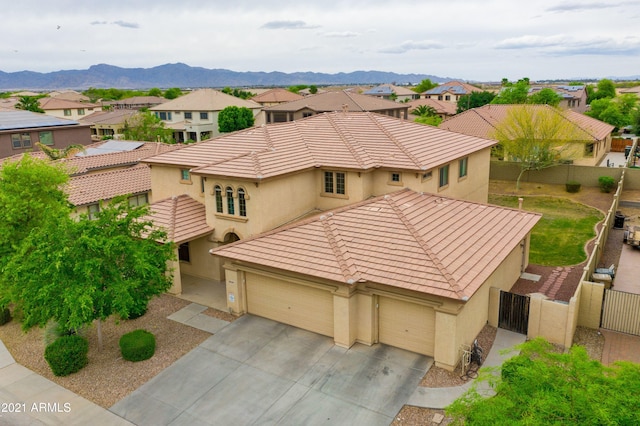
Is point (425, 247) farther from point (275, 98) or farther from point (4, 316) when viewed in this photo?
point (275, 98)

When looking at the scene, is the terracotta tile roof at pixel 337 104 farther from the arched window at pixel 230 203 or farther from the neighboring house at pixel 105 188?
the arched window at pixel 230 203

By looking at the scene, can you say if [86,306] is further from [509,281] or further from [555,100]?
[555,100]

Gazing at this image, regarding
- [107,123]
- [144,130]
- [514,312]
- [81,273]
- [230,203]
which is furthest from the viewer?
[107,123]

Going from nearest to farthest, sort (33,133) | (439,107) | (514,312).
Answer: (514,312) → (33,133) → (439,107)

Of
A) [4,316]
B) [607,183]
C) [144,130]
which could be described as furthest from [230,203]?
[144,130]

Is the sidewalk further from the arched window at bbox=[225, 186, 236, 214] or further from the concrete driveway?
the arched window at bbox=[225, 186, 236, 214]

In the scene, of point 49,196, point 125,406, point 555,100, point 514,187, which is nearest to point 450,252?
point 125,406

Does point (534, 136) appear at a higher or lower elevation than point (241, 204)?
higher
